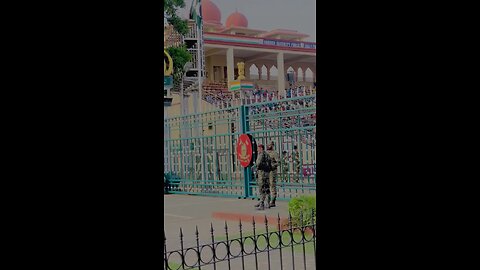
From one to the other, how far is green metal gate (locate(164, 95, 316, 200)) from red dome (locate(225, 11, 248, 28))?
15936 mm

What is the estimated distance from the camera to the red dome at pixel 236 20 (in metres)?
26.9

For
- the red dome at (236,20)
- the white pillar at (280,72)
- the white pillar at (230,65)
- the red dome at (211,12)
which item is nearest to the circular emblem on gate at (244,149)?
the white pillar at (230,65)

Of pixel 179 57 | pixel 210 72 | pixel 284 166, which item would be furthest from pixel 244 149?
pixel 210 72

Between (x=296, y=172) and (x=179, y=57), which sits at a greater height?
(x=179, y=57)

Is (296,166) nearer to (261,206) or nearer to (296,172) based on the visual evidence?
(296,172)

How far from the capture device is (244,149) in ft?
28.1

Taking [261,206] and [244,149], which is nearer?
[261,206]

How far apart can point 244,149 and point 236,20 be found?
19.4 metres

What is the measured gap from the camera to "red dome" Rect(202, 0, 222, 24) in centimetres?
2577

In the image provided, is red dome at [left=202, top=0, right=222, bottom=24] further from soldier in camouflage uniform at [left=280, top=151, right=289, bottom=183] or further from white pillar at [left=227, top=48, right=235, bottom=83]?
soldier in camouflage uniform at [left=280, top=151, right=289, bottom=183]

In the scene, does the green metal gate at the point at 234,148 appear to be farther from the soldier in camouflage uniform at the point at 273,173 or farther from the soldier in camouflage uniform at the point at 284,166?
the soldier in camouflage uniform at the point at 273,173

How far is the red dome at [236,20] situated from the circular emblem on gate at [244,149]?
19.2 m

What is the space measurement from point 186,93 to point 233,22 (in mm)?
8795

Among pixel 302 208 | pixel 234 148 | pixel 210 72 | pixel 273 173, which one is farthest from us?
pixel 210 72
